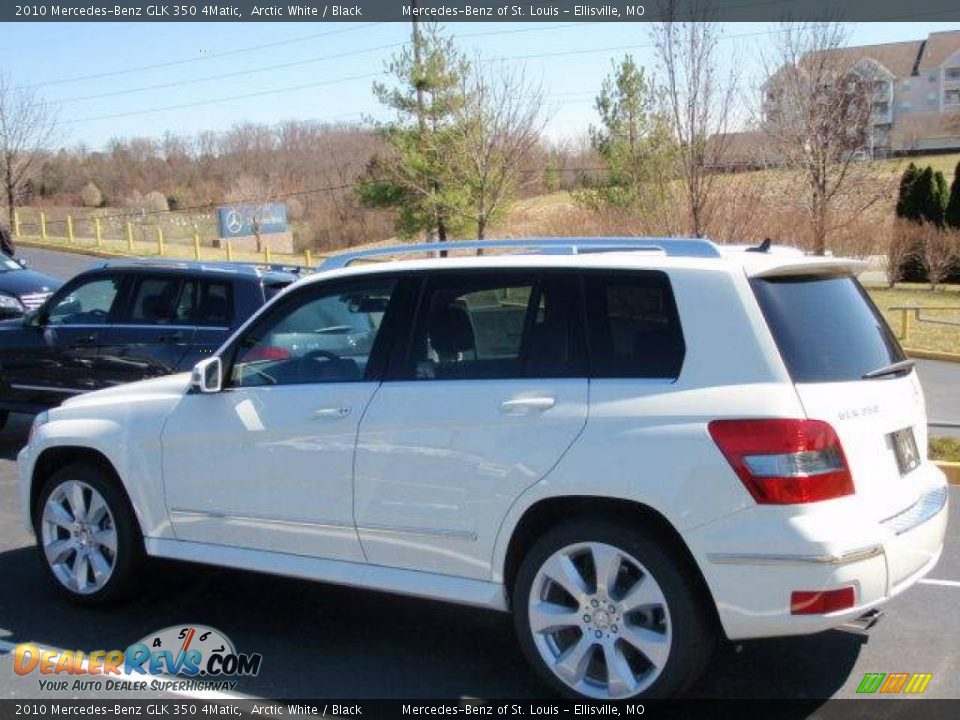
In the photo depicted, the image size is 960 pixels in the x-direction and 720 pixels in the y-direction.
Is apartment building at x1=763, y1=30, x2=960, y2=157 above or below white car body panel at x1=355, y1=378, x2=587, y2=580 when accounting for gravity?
above

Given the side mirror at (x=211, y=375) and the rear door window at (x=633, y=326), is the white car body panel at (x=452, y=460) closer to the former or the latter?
the rear door window at (x=633, y=326)

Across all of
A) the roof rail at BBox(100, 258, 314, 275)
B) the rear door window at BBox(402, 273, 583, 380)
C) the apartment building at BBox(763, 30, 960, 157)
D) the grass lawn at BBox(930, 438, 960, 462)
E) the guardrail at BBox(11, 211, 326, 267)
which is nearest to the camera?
the rear door window at BBox(402, 273, 583, 380)

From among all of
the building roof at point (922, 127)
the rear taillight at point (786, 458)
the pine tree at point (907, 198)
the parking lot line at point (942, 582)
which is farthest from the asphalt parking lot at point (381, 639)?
the building roof at point (922, 127)

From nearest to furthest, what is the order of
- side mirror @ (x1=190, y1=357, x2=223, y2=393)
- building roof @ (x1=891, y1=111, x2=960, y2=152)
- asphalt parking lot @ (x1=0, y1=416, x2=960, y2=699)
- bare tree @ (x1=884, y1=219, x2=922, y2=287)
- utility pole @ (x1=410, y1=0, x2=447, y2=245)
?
asphalt parking lot @ (x1=0, y1=416, x2=960, y2=699) → side mirror @ (x1=190, y1=357, x2=223, y2=393) → utility pole @ (x1=410, y1=0, x2=447, y2=245) → bare tree @ (x1=884, y1=219, x2=922, y2=287) → building roof @ (x1=891, y1=111, x2=960, y2=152)

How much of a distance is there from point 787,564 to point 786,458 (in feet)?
1.21

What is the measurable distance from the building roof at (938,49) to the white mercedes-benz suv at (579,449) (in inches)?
3494

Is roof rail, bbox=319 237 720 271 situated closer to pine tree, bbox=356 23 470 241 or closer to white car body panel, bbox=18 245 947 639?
white car body panel, bbox=18 245 947 639

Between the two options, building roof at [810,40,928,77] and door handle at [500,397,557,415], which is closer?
door handle at [500,397,557,415]

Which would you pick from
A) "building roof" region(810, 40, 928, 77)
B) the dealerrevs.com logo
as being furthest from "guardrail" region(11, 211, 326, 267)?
"building roof" region(810, 40, 928, 77)

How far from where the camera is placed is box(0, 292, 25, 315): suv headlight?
1476cm

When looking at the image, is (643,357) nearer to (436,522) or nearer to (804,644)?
(436,522)

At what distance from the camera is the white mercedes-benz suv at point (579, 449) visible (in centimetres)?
379

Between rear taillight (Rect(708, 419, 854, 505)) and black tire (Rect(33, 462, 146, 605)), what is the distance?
10.2 feet

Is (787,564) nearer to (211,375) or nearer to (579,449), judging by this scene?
(579,449)
